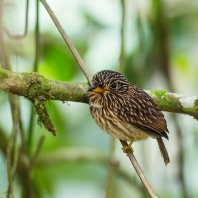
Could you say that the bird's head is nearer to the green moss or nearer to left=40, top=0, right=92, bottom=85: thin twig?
left=40, top=0, right=92, bottom=85: thin twig

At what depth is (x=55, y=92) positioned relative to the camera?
3.61m

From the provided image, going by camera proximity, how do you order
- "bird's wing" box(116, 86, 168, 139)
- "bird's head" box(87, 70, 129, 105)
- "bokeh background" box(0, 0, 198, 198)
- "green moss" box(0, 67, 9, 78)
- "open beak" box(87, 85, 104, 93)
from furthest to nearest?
"bokeh background" box(0, 0, 198, 198) → "bird's wing" box(116, 86, 168, 139) → "bird's head" box(87, 70, 129, 105) → "open beak" box(87, 85, 104, 93) → "green moss" box(0, 67, 9, 78)

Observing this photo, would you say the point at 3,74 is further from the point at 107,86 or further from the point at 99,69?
the point at 99,69

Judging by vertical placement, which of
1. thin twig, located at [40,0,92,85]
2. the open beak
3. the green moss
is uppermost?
thin twig, located at [40,0,92,85]

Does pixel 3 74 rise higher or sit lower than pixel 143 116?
lower

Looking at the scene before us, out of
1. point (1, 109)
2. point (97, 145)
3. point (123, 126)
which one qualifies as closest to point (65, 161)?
point (97, 145)

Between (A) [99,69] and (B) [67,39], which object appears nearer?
(B) [67,39]

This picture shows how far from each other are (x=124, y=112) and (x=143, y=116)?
6.0 inches

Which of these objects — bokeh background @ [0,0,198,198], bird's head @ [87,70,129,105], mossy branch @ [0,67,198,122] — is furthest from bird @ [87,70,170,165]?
bokeh background @ [0,0,198,198]

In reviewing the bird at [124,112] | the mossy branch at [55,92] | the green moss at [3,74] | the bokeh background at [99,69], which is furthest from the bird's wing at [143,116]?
the green moss at [3,74]

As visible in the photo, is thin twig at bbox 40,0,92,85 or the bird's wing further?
the bird's wing

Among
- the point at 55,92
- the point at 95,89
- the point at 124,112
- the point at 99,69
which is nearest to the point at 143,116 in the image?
the point at 124,112

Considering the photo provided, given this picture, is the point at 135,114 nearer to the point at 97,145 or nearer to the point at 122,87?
the point at 122,87

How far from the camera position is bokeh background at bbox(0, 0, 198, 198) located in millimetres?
5020
